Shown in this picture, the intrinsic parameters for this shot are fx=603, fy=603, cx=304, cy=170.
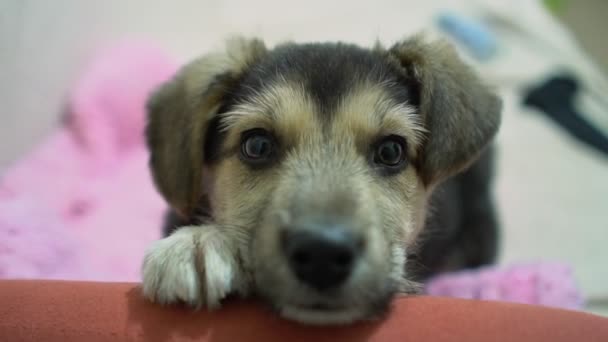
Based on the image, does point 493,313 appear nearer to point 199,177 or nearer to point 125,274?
point 199,177

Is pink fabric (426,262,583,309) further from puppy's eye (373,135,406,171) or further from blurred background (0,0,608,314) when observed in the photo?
puppy's eye (373,135,406,171)

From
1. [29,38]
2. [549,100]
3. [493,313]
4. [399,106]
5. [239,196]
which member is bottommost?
[493,313]

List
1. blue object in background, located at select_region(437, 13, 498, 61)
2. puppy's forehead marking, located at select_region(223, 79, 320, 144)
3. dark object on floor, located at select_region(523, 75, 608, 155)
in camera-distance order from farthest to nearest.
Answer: blue object in background, located at select_region(437, 13, 498, 61) < dark object on floor, located at select_region(523, 75, 608, 155) < puppy's forehead marking, located at select_region(223, 79, 320, 144)

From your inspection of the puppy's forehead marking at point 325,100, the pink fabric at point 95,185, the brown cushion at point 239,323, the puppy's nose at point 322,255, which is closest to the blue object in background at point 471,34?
the pink fabric at point 95,185

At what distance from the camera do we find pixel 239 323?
5.40 feet

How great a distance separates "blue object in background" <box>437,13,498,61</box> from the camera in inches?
203

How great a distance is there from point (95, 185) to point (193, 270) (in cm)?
237

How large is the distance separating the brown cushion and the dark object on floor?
3060 millimetres

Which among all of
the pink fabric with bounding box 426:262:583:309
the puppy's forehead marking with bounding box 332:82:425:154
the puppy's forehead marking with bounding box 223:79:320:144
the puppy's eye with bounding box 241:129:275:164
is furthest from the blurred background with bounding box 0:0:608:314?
the puppy's eye with bounding box 241:129:275:164

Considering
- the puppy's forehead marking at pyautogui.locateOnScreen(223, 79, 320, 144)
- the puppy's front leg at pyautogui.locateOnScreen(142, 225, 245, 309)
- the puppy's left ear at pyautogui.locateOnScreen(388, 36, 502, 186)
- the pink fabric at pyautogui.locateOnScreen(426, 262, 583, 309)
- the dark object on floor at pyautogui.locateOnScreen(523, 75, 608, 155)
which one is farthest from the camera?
the dark object on floor at pyautogui.locateOnScreen(523, 75, 608, 155)

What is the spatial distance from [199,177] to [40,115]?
2.15 metres

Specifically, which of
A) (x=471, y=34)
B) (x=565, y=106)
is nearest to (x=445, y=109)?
(x=565, y=106)

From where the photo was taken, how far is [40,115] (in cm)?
402

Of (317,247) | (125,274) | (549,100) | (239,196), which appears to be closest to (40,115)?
(125,274)
